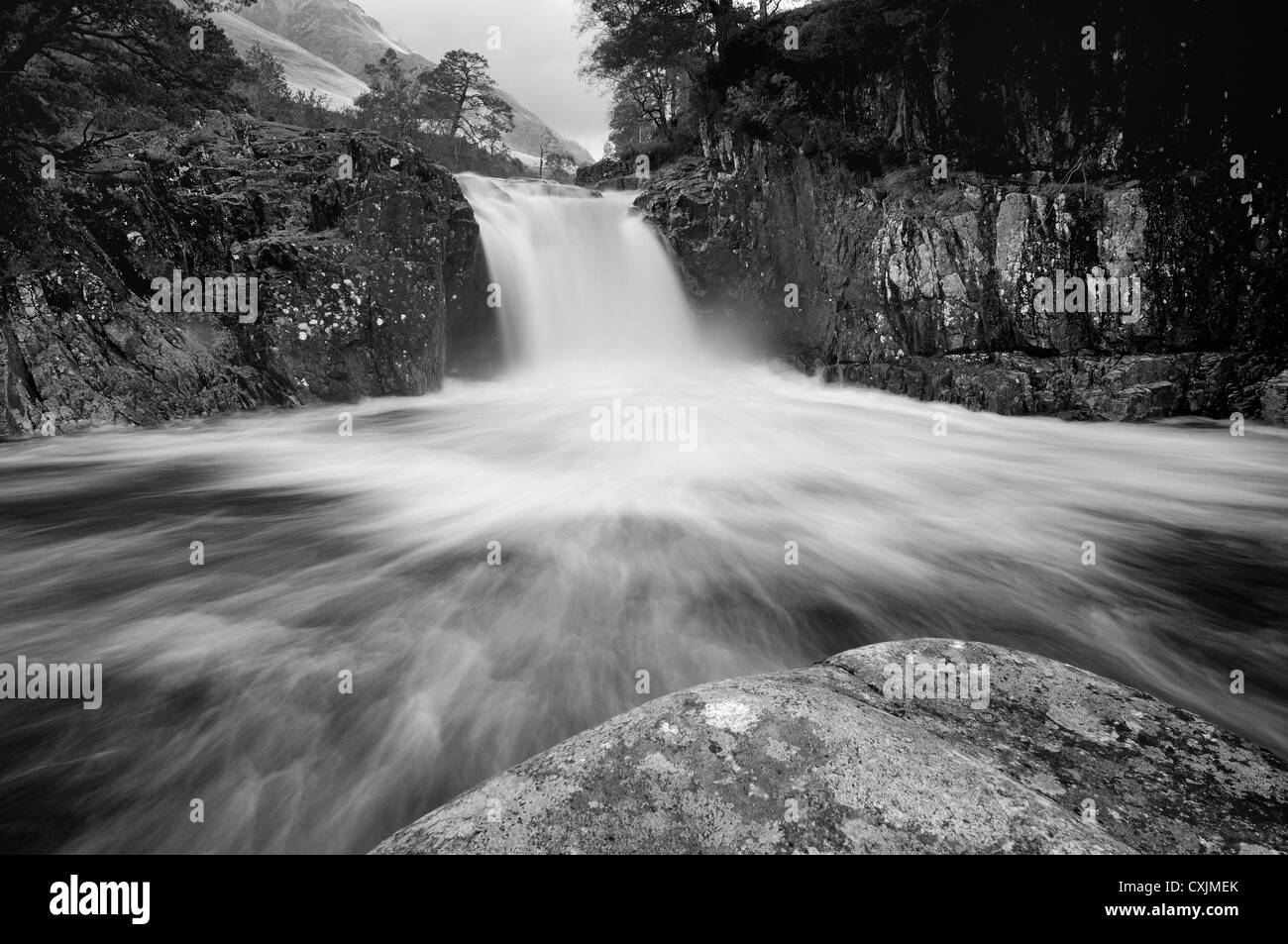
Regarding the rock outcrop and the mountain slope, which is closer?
the rock outcrop

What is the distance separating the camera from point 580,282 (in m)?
16.0

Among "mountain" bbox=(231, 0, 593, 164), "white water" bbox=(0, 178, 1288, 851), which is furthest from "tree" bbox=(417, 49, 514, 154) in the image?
"mountain" bbox=(231, 0, 593, 164)

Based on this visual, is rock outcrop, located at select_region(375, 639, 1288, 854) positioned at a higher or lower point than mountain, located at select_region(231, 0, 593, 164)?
lower

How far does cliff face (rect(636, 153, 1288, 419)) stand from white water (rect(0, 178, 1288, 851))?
2.16m

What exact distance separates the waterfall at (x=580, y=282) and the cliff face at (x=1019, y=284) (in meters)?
3.14

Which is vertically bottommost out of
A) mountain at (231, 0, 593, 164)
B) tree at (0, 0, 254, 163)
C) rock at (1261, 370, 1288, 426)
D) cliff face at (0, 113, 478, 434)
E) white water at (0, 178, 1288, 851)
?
white water at (0, 178, 1288, 851)

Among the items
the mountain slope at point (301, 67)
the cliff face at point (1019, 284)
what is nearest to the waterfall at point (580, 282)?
the cliff face at point (1019, 284)

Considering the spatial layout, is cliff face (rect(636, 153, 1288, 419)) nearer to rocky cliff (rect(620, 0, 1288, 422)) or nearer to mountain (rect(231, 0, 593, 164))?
rocky cliff (rect(620, 0, 1288, 422))

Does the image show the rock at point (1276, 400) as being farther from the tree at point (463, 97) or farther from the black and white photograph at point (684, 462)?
the tree at point (463, 97)

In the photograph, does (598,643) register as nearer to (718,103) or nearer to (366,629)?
(366,629)

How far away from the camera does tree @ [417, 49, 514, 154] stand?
2953cm

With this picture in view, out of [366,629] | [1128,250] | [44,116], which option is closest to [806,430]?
[1128,250]

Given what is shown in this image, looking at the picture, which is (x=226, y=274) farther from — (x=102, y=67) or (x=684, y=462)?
(x=684, y=462)

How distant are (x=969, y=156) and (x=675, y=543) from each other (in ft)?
39.9
